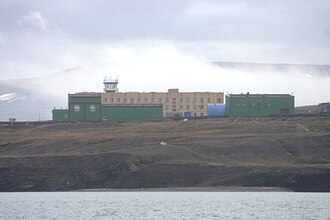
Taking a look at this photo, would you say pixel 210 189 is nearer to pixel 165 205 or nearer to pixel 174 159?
pixel 174 159

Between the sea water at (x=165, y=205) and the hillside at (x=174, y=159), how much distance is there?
18.5 feet

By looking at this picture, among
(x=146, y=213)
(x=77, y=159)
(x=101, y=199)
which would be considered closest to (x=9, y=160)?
(x=77, y=159)

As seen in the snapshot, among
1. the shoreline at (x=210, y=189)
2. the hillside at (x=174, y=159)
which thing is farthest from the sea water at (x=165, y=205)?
the hillside at (x=174, y=159)

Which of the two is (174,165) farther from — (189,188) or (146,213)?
(146,213)

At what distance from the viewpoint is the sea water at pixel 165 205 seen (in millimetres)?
95688

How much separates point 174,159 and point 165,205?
39.2 metres

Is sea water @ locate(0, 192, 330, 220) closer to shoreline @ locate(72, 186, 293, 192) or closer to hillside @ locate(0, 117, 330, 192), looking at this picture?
shoreline @ locate(72, 186, 293, 192)

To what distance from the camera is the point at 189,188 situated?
457 ft

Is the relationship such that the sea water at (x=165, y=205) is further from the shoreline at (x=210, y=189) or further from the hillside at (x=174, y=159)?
the hillside at (x=174, y=159)

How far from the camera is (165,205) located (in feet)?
361

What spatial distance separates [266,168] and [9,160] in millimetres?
39776

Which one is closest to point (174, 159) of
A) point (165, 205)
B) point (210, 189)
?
point (210, 189)

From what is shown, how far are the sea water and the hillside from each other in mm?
5648

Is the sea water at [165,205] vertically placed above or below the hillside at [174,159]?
below
